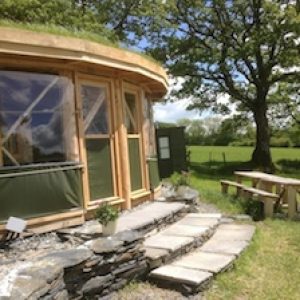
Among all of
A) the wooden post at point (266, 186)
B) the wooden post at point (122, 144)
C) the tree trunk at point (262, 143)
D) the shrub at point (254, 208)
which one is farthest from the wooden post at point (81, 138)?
the tree trunk at point (262, 143)

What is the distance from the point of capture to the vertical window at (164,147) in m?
16.4

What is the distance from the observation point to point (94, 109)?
661 centimetres

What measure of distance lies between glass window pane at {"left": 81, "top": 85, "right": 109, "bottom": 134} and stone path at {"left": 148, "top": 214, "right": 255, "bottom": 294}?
189 cm

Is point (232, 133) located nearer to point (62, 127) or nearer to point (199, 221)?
point (199, 221)

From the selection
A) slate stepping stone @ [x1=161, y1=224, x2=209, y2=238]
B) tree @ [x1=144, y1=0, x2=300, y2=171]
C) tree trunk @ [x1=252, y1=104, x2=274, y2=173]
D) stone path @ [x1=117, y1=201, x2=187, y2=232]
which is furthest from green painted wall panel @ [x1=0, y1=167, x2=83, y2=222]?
tree trunk @ [x1=252, y1=104, x2=274, y2=173]

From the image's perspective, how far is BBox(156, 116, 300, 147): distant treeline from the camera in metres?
26.7

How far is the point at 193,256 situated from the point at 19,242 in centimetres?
228

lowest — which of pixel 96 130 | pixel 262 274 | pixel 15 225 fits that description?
pixel 262 274

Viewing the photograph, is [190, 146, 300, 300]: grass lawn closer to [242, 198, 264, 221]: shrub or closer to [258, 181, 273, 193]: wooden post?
[242, 198, 264, 221]: shrub

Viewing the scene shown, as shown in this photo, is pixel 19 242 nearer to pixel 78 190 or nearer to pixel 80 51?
pixel 78 190

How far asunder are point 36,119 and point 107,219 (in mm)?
1708

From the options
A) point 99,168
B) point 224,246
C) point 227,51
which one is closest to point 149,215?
point 99,168

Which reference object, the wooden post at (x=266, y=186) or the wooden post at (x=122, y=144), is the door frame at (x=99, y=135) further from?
the wooden post at (x=266, y=186)

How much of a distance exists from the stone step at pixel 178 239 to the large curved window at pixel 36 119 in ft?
5.62
